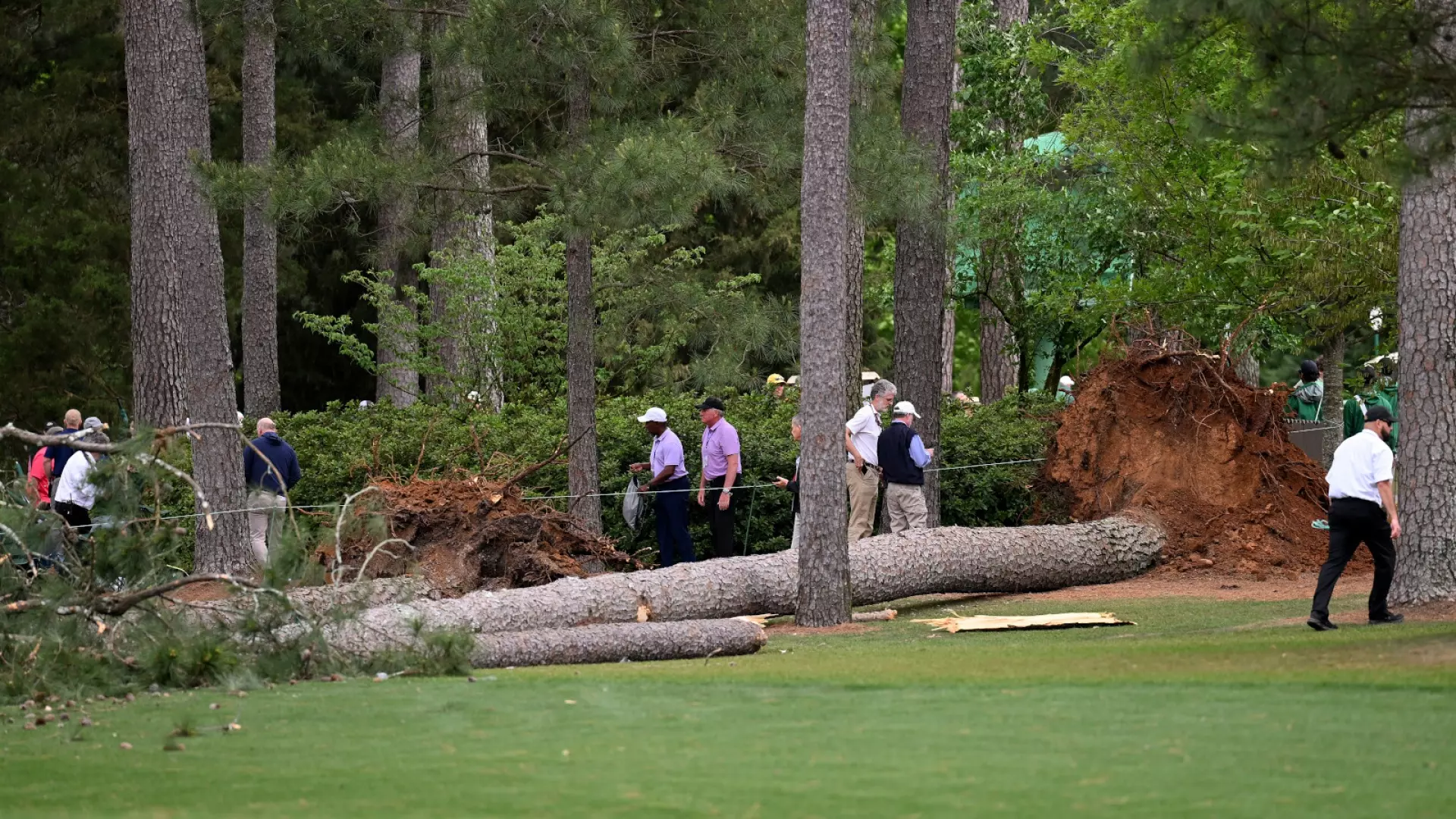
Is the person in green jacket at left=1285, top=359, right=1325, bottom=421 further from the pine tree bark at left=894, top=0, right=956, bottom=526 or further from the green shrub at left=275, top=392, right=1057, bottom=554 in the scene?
the pine tree bark at left=894, top=0, right=956, bottom=526

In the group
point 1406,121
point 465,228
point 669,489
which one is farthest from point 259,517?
point 1406,121

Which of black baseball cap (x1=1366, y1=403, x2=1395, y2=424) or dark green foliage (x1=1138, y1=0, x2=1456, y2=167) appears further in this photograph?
black baseball cap (x1=1366, y1=403, x2=1395, y2=424)

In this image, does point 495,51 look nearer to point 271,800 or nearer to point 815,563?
point 815,563

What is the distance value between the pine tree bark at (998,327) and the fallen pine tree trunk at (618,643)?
12589 millimetres

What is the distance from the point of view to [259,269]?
25594mm

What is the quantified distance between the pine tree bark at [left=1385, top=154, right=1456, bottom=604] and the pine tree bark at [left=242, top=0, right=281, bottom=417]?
53.1 feet

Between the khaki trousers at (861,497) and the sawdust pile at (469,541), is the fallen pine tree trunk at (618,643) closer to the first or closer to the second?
the sawdust pile at (469,541)

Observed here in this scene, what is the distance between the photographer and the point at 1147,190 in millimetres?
22234

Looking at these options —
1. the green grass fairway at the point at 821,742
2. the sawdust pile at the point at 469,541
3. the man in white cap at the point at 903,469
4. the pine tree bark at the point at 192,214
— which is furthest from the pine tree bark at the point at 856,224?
the green grass fairway at the point at 821,742

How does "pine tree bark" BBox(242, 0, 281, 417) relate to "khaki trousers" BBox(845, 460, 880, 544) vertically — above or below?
above

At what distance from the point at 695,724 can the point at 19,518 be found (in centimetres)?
541

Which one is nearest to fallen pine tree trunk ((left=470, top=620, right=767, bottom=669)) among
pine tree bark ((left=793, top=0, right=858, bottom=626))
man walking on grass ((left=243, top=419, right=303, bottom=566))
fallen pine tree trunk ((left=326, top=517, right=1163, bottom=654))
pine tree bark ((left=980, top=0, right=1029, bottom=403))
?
fallen pine tree trunk ((left=326, top=517, right=1163, bottom=654))

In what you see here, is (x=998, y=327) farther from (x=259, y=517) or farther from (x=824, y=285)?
(x=824, y=285)

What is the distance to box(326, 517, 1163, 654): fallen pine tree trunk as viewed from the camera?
44.2 ft
